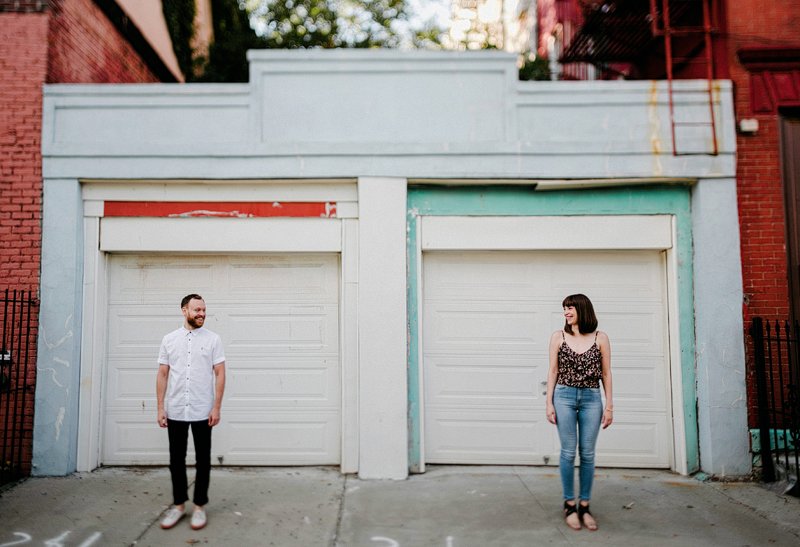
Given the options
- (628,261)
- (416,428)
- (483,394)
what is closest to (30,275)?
(416,428)

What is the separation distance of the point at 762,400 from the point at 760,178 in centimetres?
239

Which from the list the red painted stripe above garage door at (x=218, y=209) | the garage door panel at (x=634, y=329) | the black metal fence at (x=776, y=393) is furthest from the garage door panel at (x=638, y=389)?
the red painted stripe above garage door at (x=218, y=209)

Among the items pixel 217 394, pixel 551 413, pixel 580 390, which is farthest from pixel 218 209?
pixel 580 390

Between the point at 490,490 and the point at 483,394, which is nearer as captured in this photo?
the point at 490,490

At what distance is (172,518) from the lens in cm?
501

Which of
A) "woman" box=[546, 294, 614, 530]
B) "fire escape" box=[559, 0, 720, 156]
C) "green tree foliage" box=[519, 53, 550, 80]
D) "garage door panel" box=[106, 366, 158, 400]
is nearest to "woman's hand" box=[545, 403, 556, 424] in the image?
"woman" box=[546, 294, 614, 530]

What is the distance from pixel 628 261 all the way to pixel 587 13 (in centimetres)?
356

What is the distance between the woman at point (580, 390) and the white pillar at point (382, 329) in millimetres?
1928

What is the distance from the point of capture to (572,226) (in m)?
6.85

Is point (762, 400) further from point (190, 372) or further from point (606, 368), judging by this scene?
point (190, 372)

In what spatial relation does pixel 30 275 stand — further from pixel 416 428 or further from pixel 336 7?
pixel 336 7

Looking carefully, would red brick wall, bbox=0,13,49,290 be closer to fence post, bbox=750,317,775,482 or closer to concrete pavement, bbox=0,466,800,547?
concrete pavement, bbox=0,466,800,547

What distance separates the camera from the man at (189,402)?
4980mm

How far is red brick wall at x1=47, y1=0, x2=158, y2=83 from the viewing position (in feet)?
22.9
